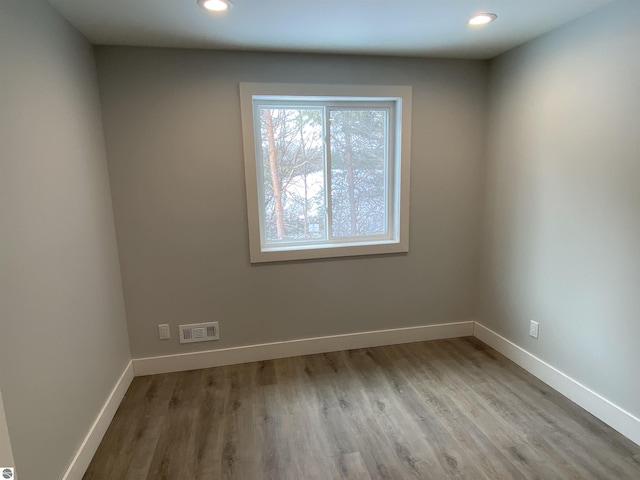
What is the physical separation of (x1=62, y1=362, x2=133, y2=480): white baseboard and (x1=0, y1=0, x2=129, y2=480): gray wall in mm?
46

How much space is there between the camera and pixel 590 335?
2.13m

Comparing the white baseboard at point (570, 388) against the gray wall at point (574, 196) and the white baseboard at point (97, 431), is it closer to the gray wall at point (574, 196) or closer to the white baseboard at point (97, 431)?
the gray wall at point (574, 196)

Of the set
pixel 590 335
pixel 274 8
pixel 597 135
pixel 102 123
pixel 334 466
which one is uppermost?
pixel 274 8

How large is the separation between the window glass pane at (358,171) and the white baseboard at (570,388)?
4.23 ft

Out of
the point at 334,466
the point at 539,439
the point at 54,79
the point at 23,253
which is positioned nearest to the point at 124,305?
the point at 23,253

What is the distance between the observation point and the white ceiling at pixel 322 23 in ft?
5.93

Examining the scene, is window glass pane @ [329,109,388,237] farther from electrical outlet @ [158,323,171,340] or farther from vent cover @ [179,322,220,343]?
electrical outlet @ [158,323,171,340]

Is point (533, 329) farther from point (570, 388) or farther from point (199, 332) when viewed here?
point (199, 332)

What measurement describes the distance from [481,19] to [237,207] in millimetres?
1893

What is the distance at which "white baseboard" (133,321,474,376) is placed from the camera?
2.68 metres

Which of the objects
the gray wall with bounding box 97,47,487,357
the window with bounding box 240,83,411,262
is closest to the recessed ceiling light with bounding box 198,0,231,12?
the gray wall with bounding box 97,47,487,357

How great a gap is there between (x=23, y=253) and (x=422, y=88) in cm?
265

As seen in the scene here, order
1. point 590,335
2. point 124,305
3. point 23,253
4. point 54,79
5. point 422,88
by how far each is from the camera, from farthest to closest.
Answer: point 422,88 → point 124,305 → point 590,335 → point 54,79 → point 23,253

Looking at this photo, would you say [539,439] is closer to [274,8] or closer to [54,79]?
[274,8]
